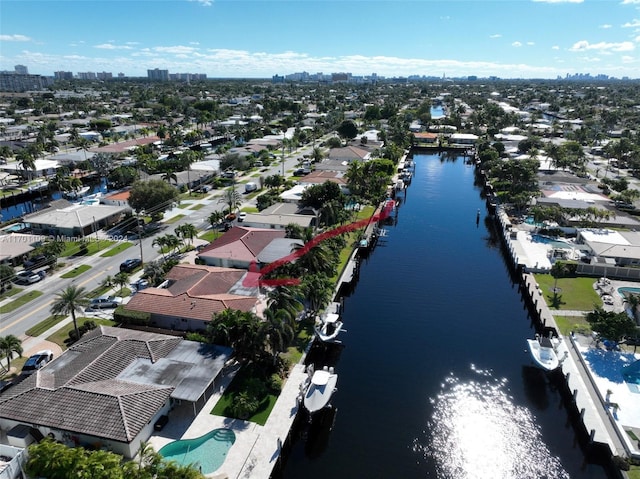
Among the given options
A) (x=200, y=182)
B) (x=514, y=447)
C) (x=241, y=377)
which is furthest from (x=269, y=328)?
(x=200, y=182)

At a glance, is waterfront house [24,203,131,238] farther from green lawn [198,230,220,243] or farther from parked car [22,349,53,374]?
parked car [22,349,53,374]

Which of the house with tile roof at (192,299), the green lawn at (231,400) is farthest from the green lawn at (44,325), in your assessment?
the green lawn at (231,400)

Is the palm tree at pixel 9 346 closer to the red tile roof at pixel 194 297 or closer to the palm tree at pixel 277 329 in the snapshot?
the red tile roof at pixel 194 297

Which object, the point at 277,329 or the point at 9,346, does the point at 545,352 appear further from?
the point at 9,346

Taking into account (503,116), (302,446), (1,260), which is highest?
(503,116)

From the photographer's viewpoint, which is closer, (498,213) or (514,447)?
(514,447)

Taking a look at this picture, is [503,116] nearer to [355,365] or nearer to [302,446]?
[355,365]

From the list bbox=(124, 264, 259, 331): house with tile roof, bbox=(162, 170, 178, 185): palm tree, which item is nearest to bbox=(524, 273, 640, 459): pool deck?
bbox=(124, 264, 259, 331): house with tile roof
